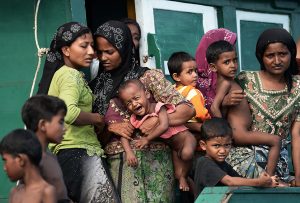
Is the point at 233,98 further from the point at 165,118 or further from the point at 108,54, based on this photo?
the point at 108,54

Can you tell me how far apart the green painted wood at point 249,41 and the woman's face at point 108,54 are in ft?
7.99

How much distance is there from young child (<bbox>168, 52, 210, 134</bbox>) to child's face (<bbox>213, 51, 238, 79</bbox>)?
0.20 m

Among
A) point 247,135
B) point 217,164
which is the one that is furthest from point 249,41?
point 217,164

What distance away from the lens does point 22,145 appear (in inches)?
220

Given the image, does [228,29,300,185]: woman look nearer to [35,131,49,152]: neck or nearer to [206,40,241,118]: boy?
[206,40,241,118]: boy

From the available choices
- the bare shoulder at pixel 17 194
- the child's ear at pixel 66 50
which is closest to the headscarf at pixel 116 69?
the child's ear at pixel 66 50

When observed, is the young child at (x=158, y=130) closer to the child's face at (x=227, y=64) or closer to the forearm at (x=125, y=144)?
the forearm at (x=125, y=144)

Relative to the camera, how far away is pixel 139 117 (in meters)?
7.02

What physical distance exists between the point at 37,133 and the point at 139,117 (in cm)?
116

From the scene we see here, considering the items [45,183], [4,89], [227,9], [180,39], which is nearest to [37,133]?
[45,183]

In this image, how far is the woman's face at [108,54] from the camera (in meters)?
7.07

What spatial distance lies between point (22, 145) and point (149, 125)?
1.51 meters

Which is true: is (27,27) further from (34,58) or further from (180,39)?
(180,39)

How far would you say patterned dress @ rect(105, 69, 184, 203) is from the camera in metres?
6.94
